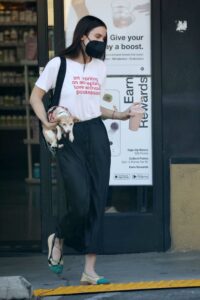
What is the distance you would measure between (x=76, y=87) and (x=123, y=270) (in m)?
1.71

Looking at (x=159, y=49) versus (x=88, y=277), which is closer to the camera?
(x=88, y=277)

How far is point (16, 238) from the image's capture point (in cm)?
798

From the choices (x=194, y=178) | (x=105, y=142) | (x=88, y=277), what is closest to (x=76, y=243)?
(x=88, y=277)

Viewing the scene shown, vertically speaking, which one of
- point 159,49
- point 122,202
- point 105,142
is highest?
point 159,49

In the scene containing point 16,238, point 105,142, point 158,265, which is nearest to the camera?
point 105,142

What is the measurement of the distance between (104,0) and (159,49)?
610 mm

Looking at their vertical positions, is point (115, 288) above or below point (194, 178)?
below

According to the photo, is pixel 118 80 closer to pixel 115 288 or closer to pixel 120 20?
pixel 120 20

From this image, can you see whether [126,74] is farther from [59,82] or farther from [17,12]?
[17,12]

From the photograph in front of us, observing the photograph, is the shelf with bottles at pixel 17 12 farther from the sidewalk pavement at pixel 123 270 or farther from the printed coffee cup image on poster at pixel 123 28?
the sidewalk pavement at pixel 123 270

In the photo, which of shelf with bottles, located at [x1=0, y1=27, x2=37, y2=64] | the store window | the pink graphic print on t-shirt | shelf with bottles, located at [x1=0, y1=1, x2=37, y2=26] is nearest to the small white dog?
the pink graphic print on t-shirt

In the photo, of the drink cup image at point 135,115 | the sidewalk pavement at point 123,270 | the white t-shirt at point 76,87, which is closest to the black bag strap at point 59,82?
the white t-shirt at point 76,87

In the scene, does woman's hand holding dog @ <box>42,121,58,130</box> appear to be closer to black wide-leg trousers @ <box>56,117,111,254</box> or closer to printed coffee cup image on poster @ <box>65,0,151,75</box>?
black wide-leg trousers @ <box>56,117,111,254</box>

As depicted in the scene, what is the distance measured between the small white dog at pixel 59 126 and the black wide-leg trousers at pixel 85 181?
78mm
